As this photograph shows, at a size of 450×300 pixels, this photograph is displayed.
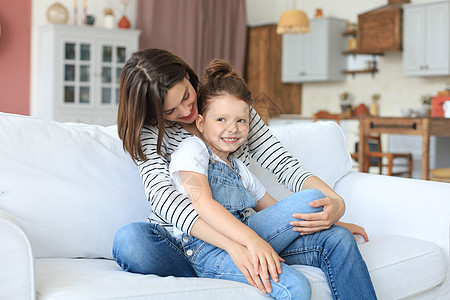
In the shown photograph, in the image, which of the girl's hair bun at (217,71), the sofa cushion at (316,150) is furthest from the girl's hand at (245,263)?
the sofa cushion at (316,150)

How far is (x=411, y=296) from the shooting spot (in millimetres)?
1610

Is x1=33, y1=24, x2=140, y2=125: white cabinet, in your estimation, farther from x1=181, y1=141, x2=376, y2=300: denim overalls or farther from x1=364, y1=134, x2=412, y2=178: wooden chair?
x1=181, y1=141, x2=376, y2=300: denim overalls

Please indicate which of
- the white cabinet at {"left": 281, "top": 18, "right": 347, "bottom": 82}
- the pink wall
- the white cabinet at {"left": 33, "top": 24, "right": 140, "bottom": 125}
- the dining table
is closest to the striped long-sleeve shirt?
the dining table

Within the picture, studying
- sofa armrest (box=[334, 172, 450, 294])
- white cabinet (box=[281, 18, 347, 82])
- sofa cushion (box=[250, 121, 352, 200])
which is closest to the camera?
sofa armrest (box=[334, 172, 450, 294])

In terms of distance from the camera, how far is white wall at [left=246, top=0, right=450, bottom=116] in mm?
6062

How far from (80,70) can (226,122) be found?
4.46 meters

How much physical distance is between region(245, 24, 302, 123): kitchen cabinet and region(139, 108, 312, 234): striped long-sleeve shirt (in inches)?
202

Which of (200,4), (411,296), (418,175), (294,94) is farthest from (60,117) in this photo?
(411,296)

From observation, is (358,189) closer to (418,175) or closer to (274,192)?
(274,192)

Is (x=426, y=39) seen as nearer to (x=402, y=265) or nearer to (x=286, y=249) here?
(x=402, y=265)

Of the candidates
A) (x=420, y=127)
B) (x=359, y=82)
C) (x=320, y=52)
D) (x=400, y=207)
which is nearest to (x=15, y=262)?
(x=400, y=207)

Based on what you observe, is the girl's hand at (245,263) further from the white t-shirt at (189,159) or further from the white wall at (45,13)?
the white wall at (45,13)

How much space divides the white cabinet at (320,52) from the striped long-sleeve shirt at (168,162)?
492 centimetres

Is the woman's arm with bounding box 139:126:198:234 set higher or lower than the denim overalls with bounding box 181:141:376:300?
higher
